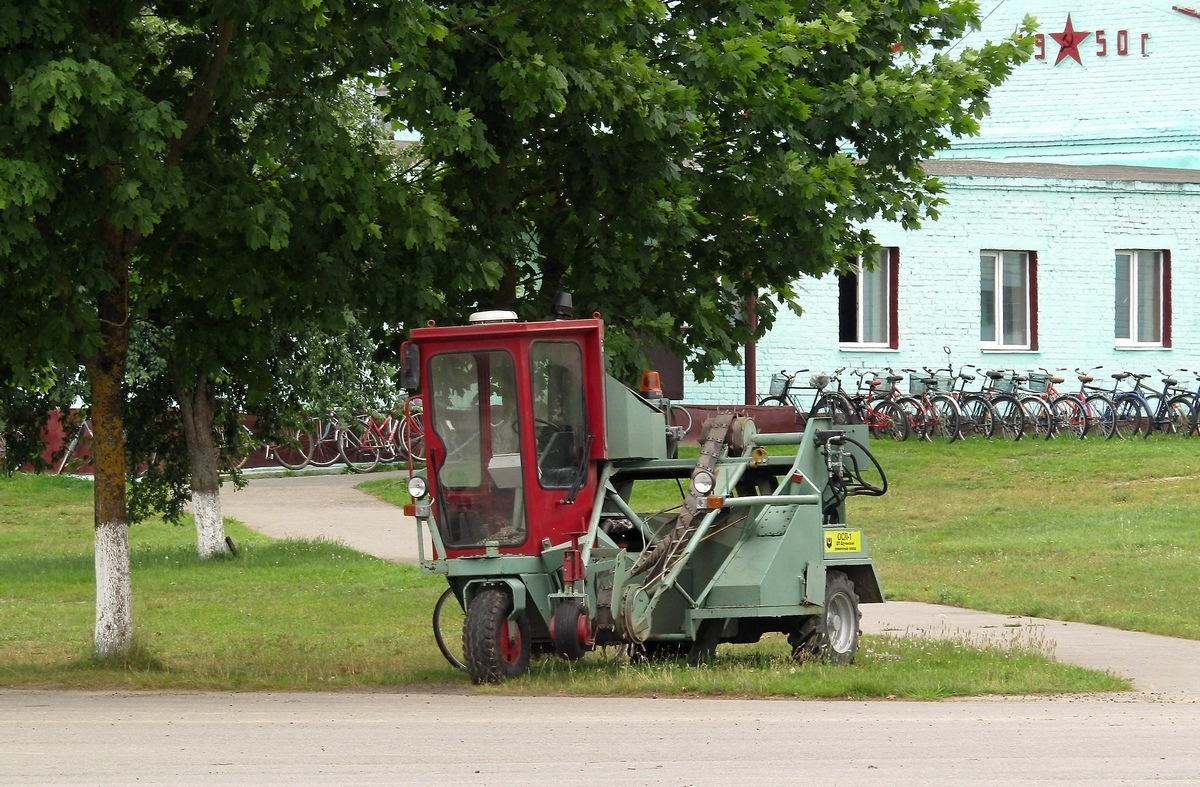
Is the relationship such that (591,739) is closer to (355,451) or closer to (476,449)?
(476,449)

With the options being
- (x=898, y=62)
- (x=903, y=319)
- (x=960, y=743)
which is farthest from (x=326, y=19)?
(x=903, y=319)

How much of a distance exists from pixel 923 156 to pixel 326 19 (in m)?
5.57

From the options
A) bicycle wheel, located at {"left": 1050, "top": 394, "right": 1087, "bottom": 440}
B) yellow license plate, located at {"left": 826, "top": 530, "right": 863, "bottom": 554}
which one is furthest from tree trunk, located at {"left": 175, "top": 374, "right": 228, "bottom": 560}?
bicycle wheel, located at {"left": 1050, "top": 394, "right": 1087, "bottom": 440}

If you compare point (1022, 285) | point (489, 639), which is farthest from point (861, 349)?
point (489, 639)

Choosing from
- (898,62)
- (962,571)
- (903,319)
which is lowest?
(962,571)

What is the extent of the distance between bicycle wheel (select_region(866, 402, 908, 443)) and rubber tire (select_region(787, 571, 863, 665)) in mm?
17829

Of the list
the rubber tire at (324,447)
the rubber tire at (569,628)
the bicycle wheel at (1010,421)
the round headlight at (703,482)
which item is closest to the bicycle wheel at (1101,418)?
the bicycle wheel at (1010,421)

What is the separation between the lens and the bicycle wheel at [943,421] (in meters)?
30.4

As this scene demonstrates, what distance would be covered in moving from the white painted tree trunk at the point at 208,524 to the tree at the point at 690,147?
780 centimetres

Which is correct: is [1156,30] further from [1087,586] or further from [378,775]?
[378,775]

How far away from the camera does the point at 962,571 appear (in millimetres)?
18938

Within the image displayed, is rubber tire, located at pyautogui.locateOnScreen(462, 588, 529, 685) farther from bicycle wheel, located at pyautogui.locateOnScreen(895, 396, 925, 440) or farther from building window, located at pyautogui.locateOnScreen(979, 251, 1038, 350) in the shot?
building window, located at pyautogui.locateOnScreen(979, 251, 1038, 350)

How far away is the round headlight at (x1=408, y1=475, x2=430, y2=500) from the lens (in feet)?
39.5

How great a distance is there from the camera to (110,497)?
1302 centimetres
